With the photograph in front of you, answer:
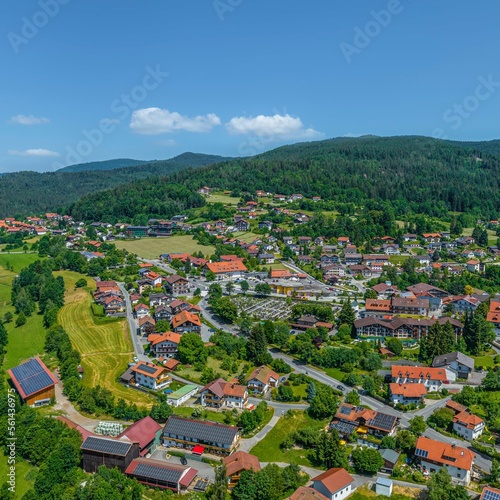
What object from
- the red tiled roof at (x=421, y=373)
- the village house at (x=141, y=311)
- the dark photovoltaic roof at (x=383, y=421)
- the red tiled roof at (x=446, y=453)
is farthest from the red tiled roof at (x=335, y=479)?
the village house at (x=141, y=311)

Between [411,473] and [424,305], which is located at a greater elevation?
[424,305]

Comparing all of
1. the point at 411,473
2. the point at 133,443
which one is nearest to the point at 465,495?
the point at 411,473

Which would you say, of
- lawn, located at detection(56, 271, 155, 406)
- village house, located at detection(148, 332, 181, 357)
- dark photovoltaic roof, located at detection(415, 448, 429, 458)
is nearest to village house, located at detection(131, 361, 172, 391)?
lawn, located at detection(56, 271, 155, 406)

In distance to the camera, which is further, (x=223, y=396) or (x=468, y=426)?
(x=223, y=396)

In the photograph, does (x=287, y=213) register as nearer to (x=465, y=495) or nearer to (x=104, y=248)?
(x=104, y=248)

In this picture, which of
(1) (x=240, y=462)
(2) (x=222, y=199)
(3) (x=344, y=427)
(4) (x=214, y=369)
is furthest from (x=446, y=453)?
(2) (x=222, y=199)

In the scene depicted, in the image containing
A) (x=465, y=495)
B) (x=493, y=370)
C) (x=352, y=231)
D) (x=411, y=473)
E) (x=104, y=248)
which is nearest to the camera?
(x=465, y=495)

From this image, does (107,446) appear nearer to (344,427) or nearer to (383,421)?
(344,427)
